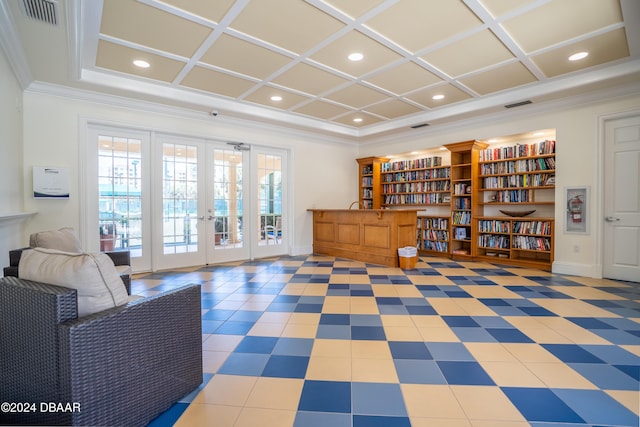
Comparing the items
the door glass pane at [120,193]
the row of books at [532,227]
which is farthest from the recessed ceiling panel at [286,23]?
the row of books at [532,227]

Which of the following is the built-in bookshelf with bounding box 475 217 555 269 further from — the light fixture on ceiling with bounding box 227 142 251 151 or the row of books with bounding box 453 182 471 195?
the light fixture on ceiling with bounding box 227 142 251 151

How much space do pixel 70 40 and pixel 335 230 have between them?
4960 millimetres

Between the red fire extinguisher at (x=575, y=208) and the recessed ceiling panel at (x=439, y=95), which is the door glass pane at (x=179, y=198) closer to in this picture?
the recessed ceiling panel at (x=439, y=95)

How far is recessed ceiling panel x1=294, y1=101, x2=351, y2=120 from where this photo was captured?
546cm

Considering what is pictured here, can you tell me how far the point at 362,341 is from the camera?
249 cm

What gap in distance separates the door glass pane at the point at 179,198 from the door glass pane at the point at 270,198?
4.35 feet

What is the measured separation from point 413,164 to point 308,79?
3712 mm

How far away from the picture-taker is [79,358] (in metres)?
1.24

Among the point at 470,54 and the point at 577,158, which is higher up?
the point at 470,54

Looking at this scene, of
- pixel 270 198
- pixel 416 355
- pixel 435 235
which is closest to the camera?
pixel 416 355

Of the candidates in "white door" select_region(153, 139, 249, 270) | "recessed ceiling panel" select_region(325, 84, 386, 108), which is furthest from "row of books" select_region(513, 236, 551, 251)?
"white door" select_region(153, 139, 249, 270)

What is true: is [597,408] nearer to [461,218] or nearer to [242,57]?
[242,57]

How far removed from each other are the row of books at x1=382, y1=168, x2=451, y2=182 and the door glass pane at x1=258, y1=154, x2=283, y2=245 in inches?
111

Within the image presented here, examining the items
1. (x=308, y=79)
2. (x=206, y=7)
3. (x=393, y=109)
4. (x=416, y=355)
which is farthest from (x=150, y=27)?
(x=393, y=109)
